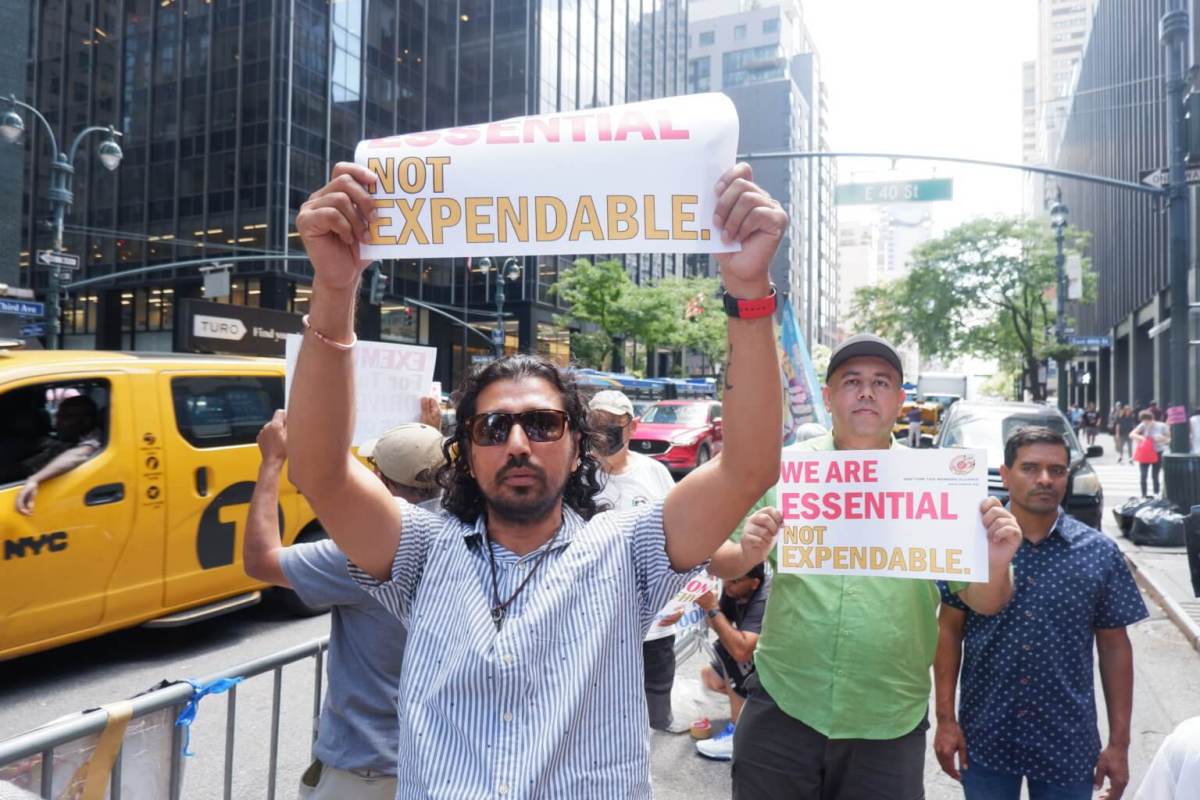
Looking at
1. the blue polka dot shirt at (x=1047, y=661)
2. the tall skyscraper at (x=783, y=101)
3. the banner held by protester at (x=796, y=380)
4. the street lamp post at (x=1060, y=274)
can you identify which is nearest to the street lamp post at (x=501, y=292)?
the street lamp post at (x=1060, y=274)

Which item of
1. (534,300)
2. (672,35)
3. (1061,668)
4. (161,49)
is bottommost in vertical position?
(1061,668)

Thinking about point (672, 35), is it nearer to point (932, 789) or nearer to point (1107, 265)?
point (1107, 265)

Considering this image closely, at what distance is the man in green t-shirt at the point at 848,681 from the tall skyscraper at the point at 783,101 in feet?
292

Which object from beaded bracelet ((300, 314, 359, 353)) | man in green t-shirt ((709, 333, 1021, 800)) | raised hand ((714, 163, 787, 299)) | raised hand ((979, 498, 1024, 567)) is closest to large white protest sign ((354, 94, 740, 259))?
raised hand ((714, 163, 787, 299))

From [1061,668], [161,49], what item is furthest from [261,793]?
[161,49]

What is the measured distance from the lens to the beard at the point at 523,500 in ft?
6.16

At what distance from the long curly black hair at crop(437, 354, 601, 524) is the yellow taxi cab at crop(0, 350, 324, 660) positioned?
4191 mm

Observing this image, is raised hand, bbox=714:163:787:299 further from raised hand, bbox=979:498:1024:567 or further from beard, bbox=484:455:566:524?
raised hand, bbox=979:498:1024:567

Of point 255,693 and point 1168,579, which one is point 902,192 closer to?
point 1168,579

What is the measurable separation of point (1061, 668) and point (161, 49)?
4517cm

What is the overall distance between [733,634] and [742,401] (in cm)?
200

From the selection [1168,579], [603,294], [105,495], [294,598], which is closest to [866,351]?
[105,495]

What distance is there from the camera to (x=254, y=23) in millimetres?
36969

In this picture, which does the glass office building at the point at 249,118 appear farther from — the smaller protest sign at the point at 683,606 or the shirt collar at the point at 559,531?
the shirt collar at the point at 559,531
